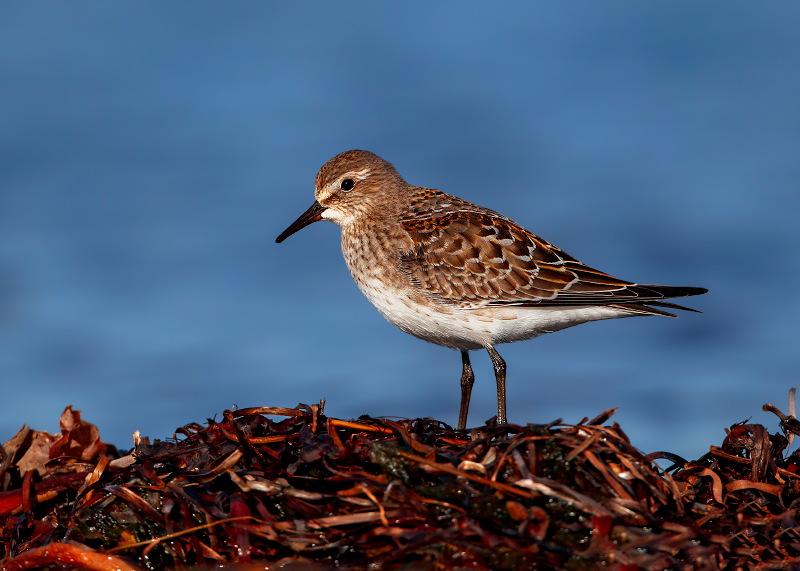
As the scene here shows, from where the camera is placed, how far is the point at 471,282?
284 inches

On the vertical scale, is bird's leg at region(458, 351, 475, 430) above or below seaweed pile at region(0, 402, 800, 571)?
above

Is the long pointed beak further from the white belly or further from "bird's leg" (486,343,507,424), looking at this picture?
"bird's leg" (486,343,507,424)

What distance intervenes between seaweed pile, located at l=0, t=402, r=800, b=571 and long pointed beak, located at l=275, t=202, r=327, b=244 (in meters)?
3.95

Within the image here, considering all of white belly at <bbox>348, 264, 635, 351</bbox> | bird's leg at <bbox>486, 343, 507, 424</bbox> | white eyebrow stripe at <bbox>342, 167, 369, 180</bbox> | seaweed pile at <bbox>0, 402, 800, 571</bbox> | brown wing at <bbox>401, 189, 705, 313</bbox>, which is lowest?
seaweed pile at <bbox>0, 402, 800, 571</bbox>

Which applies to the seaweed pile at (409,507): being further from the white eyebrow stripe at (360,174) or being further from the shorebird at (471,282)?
the white eyebrow stripe at (360,174)

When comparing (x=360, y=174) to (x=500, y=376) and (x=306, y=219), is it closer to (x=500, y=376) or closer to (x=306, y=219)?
(x=306, y=219)

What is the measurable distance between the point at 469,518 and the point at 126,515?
6.91 ft

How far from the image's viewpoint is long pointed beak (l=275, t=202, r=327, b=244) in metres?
8.28

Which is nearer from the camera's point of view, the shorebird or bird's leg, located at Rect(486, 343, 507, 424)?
bird's leg, located at Rect(486, 343, 507, 424)

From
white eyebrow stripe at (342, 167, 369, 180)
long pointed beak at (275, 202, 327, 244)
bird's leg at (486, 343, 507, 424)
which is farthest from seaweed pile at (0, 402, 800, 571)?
white eyebrow stripe at (342, 167, 369, 180)

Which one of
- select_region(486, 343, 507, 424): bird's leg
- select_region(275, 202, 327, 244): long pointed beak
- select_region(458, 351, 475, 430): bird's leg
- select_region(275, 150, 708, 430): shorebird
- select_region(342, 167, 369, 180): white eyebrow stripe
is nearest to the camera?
select_region(486, 343, 507, 424): bird's leg

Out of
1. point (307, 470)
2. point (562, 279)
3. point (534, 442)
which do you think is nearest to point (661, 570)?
point (534, 442)

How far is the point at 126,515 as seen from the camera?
4.13 metres

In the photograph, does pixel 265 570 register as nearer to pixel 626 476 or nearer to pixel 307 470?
pixel 307 470
